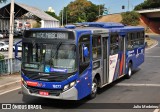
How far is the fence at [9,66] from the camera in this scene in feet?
55.0

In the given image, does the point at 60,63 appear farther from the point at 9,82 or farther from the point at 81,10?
the point at 81,10

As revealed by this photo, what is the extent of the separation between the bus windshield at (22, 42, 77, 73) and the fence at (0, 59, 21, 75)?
6.25 m

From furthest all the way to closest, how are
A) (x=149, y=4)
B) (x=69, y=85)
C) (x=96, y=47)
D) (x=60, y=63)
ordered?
(x=149, y=4) → (x=96, y=47) → (x=60, y=63) → (x=69, y=85)

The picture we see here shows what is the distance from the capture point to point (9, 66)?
681 inches

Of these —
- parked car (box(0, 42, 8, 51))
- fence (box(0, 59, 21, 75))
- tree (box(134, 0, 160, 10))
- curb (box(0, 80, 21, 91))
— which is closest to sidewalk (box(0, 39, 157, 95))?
curb (box(0, 80, 21, 91))

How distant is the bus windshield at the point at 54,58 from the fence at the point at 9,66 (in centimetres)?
625

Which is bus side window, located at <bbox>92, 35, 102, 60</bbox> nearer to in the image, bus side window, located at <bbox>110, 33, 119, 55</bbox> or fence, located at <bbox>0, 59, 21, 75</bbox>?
bus side window, located at <bbox>110, 33, 119, 55</bbox>

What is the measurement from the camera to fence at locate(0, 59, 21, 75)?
16.8m

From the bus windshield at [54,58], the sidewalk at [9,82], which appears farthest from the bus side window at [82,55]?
the sidewalk at [9,82]

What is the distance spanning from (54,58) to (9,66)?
7303 millimetres

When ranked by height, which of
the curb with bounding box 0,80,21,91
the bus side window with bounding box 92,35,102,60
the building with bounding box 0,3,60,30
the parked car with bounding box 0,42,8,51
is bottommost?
the curb with bounding box 0,80,21,91

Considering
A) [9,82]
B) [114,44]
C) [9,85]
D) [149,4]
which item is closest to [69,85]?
[114,44]

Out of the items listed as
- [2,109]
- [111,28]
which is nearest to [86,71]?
[2,109]

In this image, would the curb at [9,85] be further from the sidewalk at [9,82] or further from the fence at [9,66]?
the fence at [9,66]
